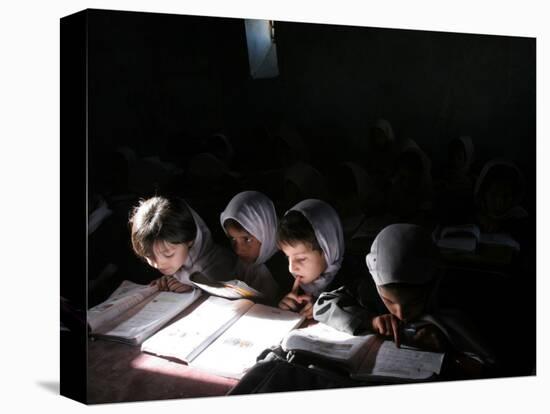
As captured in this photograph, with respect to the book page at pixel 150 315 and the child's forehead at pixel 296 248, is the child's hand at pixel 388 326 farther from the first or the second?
the book page at pixel 150 315

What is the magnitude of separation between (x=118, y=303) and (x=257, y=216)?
820mm

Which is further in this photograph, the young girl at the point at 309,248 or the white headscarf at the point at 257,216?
the young girl at the point at 309,248

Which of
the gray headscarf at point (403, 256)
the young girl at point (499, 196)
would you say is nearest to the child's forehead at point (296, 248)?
the gray headscarf at point (403, 256)

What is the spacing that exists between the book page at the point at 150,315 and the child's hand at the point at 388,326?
977 mm

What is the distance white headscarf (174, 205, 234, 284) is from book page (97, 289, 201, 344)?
0.10 metres

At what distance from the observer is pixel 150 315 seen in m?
4.55

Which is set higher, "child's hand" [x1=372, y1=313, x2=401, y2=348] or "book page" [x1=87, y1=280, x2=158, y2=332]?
"book page" [x1=87, y1=280, x2=158, y2=332]

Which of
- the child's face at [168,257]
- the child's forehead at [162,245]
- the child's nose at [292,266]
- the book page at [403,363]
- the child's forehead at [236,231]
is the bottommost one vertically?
the book page at [403,363]

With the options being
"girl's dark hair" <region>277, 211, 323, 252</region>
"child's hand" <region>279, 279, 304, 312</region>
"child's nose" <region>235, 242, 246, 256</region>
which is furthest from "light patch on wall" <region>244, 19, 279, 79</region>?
"child's hand" <region>279, 279, 304, 312</region>

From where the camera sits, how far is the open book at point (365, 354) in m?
4.76

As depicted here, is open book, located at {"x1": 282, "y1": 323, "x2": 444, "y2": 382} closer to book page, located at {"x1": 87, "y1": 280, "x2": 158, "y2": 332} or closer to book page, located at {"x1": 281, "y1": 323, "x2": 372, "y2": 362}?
book page, located at {"x1": 281, "y1": 323, "x2": 372, "y2": 362}

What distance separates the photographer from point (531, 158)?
5242 millimetres

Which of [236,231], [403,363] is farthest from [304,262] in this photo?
[403,363]

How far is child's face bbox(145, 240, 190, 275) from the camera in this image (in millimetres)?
4516
